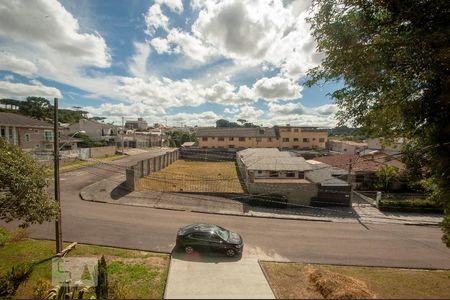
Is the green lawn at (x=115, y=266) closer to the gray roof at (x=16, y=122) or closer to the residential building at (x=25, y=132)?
the residential building at (x=25, y=132)

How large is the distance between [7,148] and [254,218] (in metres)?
16.7

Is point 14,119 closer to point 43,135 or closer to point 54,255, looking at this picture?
point 43,135

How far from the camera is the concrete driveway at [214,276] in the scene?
1011cm

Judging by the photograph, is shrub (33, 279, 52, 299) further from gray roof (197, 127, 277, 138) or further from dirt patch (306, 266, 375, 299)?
gray roof (197, 127, 277, 138)

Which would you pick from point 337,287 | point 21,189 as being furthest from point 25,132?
point 337,287

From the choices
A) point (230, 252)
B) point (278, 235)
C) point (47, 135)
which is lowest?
point (278, 235)

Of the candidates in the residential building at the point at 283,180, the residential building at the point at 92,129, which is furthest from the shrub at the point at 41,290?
the residential building at the point at 92,129

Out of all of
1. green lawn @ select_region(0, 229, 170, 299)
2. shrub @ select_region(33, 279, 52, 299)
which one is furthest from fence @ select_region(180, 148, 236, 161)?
shrub @ select_region(33, 279, 52, 299)

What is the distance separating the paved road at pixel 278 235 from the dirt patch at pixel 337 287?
138 inches

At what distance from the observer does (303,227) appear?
64.0 feet

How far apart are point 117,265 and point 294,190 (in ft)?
56.1

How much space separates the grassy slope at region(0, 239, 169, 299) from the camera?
412 inches

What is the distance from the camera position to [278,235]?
694 inches

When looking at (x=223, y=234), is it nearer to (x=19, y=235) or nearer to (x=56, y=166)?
(x=56, y=166)
